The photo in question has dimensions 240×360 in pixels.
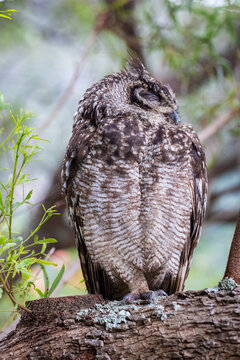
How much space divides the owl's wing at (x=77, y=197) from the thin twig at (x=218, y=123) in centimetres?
175

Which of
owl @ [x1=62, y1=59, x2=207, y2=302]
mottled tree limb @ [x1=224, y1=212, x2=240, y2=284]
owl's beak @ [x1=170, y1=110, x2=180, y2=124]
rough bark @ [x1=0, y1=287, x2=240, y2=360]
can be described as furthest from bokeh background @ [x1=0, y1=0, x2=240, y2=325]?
mottled tree limb @ [x1=224, y1=212, x2=240, y2=284]

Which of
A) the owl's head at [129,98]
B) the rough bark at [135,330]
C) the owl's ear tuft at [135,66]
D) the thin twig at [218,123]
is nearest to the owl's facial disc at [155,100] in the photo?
the owl's head at [129,98]

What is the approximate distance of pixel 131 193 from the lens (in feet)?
7.03

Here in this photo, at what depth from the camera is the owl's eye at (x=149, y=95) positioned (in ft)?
7.86

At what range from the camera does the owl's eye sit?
2.39m

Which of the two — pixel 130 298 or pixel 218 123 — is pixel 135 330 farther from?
pixel 218 123

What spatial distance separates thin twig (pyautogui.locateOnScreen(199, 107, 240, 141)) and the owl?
60.4 inches

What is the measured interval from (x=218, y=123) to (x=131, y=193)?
2.07 metres

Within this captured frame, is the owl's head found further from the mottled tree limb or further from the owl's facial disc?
the mottled tree limb

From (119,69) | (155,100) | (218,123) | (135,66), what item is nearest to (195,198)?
(155,100)

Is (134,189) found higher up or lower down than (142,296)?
higher up

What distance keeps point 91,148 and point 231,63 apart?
2.93 metres

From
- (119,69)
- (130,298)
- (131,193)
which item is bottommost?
(130,298)

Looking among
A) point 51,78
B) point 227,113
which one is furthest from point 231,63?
point 51,78
